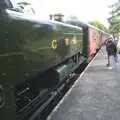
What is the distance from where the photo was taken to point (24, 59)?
7402mm

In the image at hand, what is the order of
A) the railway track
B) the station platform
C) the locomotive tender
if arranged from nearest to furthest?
1. the locomotive tender
2. the railway track
3. the station platform

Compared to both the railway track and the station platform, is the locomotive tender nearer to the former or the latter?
the railway track

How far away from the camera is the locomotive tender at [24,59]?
627 cm

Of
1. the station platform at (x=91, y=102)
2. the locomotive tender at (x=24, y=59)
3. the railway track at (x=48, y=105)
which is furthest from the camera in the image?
the station platform at (x=91, y=102)

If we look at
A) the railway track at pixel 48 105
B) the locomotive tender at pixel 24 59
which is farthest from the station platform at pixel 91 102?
the locomotive tender at pixel 24 59

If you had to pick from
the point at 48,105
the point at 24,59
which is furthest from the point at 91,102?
the point at 24,59

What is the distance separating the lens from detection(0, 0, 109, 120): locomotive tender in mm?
6266

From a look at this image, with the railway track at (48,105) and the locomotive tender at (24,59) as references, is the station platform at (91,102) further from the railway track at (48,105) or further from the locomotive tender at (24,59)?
the locomotive tender at (24,59)

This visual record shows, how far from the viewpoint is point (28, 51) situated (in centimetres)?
771

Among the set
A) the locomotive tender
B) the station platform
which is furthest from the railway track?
the station platform

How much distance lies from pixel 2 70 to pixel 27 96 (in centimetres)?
Answer: 307

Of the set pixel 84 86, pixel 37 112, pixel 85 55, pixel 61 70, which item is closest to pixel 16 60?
pixel 37 112

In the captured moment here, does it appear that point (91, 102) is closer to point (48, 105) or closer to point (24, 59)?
point (48, 105)

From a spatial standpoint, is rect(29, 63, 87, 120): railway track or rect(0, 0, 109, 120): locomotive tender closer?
rect(0, 0, 109, 120): locomotive tender
